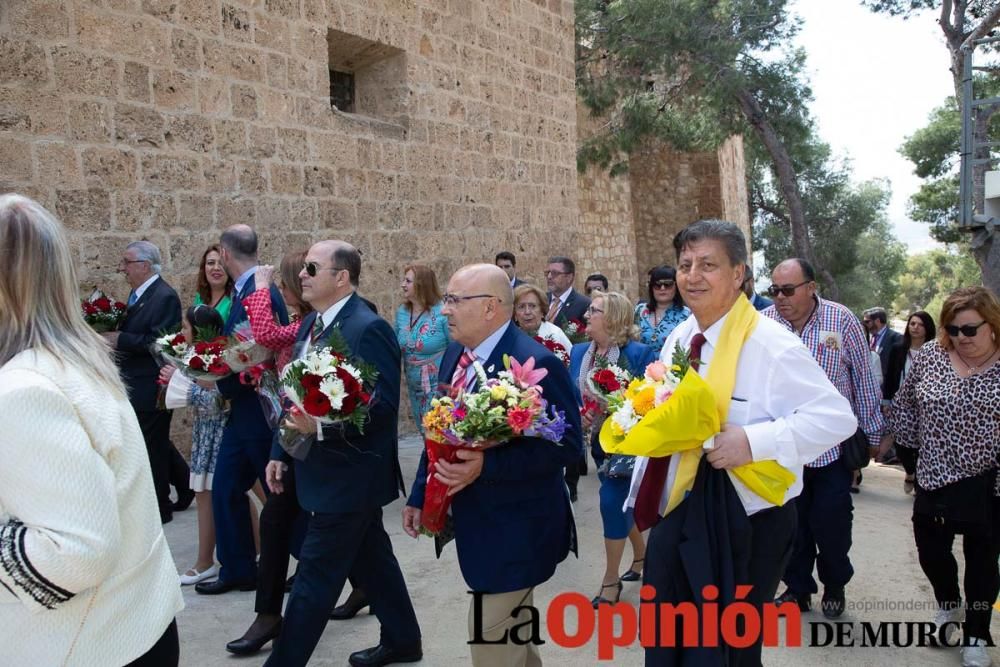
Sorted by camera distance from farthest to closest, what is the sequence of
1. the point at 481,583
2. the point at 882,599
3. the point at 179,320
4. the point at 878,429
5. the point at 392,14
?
the point at 392,14
the point at 179,320
the point at 882,599
the point at 878,429
the point at 481,583

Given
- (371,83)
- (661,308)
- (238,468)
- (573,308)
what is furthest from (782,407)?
(371,83)

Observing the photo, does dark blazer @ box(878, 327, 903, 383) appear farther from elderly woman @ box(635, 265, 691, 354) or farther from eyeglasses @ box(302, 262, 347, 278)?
eyeglasses @ box(302, 262, 347, 278)

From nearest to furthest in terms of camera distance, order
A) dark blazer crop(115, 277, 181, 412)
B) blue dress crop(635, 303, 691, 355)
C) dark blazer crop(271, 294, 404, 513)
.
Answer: dark blazer crop(271, 294, 404, 513) → dark blazer crop(115, 277, 181, 412) → blue dress crop(635, 303, 691, 355)

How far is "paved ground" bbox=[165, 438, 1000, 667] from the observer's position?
4.16 meters

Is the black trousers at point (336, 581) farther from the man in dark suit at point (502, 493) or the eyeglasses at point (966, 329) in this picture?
the eyeglasses at point (966, 329)

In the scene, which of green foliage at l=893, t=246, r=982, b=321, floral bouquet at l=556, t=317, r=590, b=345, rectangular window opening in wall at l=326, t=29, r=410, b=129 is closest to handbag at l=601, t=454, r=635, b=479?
floral bouquet at l=556, t=317, r=590, b=345

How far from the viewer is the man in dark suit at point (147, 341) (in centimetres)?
616

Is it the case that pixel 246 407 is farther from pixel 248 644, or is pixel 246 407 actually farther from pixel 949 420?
pixel 949 420

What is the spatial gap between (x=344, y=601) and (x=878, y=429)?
3.09m

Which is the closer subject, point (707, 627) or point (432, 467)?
point (707, 627)

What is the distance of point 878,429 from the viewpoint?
4562 millimetres

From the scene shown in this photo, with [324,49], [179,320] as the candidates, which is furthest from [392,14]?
[179,320]

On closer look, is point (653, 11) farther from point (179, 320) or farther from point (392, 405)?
Result: point (392, 405)

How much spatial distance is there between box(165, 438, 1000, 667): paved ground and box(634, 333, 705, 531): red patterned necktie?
61.7 inches
